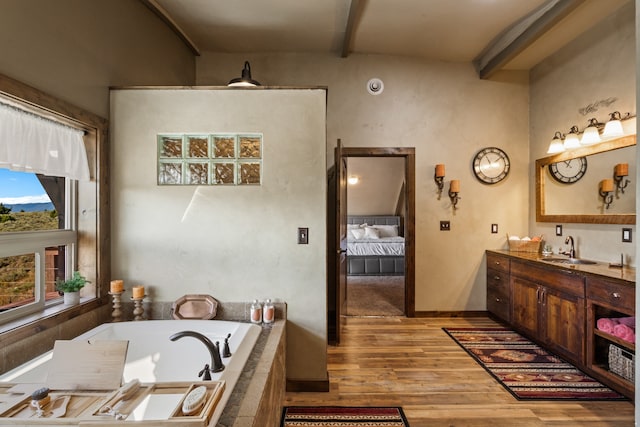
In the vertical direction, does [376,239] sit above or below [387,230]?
below

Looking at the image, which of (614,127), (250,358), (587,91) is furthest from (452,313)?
(250,358)

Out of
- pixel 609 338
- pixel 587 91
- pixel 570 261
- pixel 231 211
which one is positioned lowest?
pixel 609 338

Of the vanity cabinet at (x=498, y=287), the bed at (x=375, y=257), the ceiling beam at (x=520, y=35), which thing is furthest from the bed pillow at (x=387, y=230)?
the ceiling beam at (x=520, y=35)

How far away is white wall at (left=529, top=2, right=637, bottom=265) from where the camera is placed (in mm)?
2752

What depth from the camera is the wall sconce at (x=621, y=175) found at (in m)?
2.75

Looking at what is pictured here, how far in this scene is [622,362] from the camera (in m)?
2.26

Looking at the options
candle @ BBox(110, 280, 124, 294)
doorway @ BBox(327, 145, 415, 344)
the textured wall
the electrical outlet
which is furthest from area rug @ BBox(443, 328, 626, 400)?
the textured wall

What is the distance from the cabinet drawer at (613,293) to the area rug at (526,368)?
0.66 metres

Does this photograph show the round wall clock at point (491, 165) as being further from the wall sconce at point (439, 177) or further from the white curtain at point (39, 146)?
the white curtain at point (39, 146)

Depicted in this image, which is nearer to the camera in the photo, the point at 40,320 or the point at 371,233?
the point at 40,320

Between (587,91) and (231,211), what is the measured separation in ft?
11.8

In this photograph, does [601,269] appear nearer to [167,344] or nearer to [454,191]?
[454,191]

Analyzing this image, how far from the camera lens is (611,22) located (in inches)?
113

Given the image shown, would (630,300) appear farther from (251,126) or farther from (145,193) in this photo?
(145,193)
